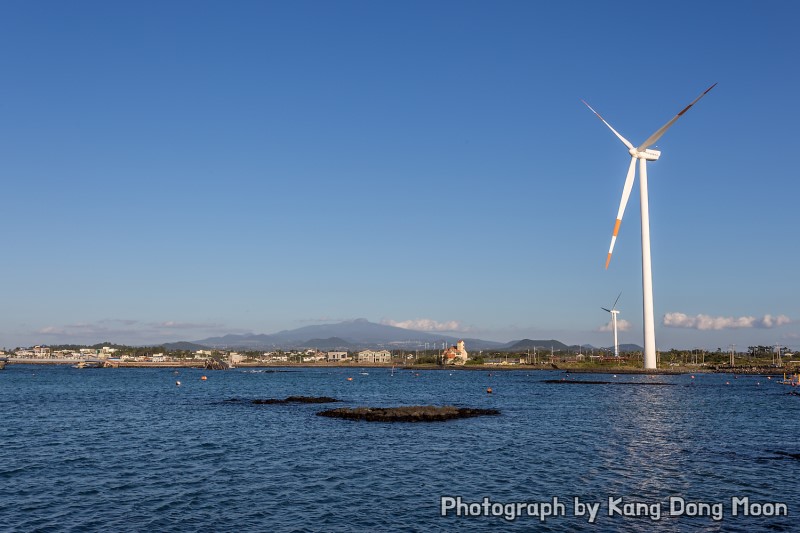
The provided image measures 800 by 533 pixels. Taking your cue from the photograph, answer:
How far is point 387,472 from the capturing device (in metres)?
→ 44.6

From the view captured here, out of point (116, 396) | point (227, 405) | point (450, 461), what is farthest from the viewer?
point (116, 396)

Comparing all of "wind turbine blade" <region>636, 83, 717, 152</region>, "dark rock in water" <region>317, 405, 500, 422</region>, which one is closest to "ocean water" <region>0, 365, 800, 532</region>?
"dark rock in water" <region>317, 405, 500, 422</region>

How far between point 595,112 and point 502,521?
485ft

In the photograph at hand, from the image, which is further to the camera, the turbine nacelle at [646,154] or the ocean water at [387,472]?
the turbine nacelle at [646,154]

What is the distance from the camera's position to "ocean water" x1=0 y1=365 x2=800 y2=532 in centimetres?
3269

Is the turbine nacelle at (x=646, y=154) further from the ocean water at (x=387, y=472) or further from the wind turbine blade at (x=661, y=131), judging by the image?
the ocean water at (x=387, y=472)

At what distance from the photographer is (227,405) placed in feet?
328

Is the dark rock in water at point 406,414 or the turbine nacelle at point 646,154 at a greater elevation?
the turbine nacelle at point 646,154

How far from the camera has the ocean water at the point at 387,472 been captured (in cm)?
3269

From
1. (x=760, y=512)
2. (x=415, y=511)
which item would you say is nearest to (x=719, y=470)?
(x=760, y=512)

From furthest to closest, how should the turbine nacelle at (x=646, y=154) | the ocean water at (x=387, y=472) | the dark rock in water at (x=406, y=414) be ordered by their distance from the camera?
1. the turbine nacelle at (x=646, y=154)
2. the dark rock in water at (x=406, y=414)
3. the ocean water at (x=387, y=472)

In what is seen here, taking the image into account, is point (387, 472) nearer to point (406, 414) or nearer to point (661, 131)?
point (406, 414)

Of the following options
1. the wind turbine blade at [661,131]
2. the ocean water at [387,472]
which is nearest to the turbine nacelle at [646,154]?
the wind turbine blade at [661,131]

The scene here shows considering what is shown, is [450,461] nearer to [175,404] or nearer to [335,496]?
[335,496]
